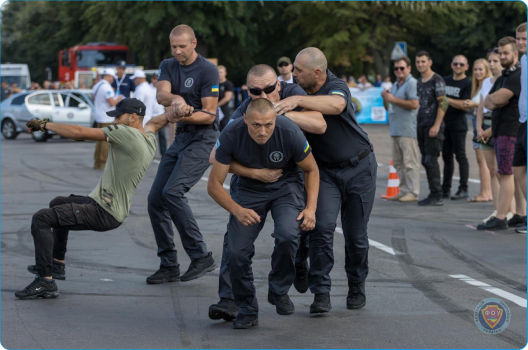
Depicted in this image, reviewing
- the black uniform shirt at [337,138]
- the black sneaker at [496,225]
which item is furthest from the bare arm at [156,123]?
the black sneaker at [496,225]

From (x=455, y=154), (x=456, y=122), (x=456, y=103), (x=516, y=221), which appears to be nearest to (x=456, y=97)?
(x=456, y=103)

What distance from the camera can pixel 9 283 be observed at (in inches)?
292

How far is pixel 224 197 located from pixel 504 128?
528 cm

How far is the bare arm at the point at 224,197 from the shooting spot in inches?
233

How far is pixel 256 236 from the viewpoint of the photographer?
607 centimetres

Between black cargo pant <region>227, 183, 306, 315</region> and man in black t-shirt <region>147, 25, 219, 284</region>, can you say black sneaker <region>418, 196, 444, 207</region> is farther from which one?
black cargo pant <region>227, 183, 306, 315</region>

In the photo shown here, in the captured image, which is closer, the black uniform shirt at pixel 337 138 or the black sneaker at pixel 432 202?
the black uniform shirt at pixel 337 138

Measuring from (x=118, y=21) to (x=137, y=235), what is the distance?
3543 centimetres

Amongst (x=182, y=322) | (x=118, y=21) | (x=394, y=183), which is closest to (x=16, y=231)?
(x=182, y=322)

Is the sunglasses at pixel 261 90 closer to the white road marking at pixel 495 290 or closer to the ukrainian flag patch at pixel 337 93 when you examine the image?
the ukrainian flag patch at pixel 337 93

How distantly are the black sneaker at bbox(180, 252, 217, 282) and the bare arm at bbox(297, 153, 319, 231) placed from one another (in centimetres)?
179

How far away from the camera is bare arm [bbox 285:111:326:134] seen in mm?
6109

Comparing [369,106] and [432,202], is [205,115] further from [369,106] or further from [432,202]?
[369,106]

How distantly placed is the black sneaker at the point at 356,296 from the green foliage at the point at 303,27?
34.8 metres
